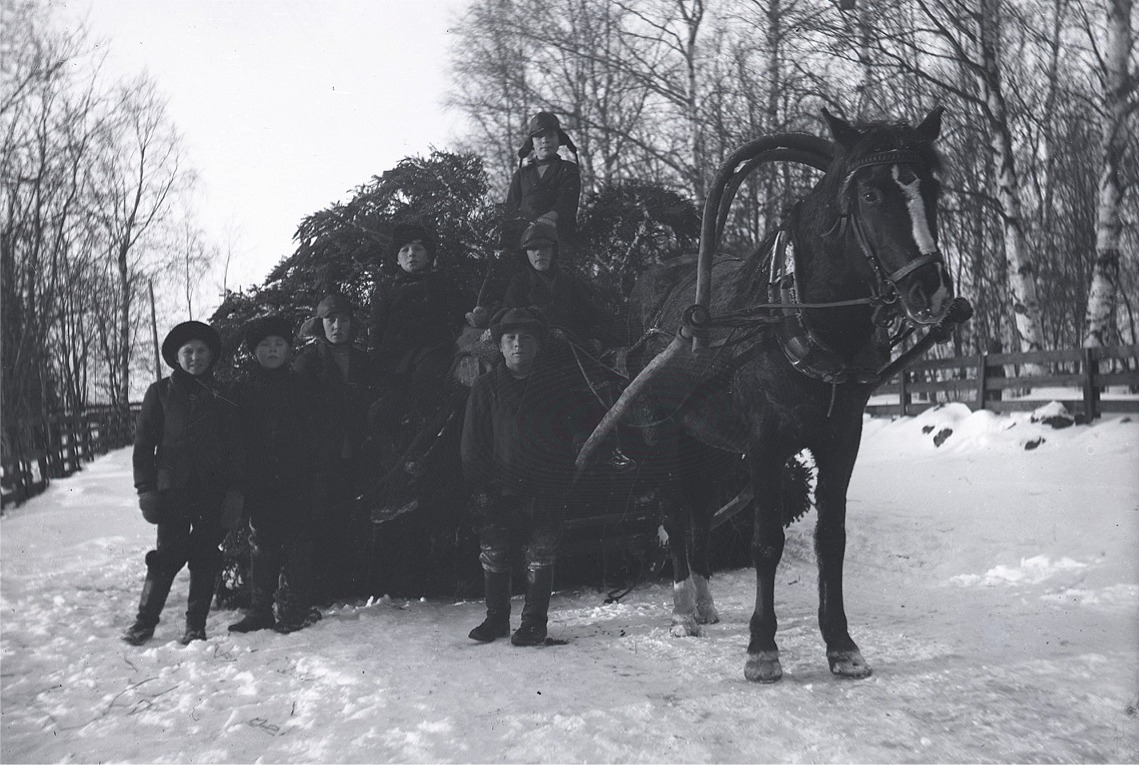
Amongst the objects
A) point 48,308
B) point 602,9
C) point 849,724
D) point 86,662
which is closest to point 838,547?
point 849,724

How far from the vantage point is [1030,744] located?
2678mm

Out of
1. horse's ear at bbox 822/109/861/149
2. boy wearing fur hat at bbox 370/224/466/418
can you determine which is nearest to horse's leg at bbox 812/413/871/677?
horse's ear at bbox 822/109/861/149

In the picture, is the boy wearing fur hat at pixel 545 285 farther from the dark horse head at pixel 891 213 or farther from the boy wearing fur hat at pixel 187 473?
the dark horse head at pixel 891 213

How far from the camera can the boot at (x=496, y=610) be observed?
436 cm

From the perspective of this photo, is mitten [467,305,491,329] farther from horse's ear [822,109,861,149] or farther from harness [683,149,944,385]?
horse's ear [822,109,861,149]

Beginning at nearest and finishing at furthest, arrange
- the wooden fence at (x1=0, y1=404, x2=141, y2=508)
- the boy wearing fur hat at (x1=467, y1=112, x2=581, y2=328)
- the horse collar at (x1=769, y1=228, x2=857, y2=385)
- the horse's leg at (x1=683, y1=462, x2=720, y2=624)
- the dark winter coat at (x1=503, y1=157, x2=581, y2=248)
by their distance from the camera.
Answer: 1. the horse collar at (x1=769, y1=228, x2=857, y2=385)
2. the horse's leg at (x1=683, y1=462, x2=720, y2=624)
3. the boy wearing fur hat at (x1=467, y1=112, x2=581, y2=328)
4. the dark winter coat at (x1=503, y1=157, x2=581, y2=248)
5. the wooden fence at (x1=0, y1=404, x2=141, y2=508)

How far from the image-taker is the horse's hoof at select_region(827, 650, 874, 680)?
338 centimetres

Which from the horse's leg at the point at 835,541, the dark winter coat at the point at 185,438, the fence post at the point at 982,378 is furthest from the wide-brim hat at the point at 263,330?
the fence post at the point at 982,378

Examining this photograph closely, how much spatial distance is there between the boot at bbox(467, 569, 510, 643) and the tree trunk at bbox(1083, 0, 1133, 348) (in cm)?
887

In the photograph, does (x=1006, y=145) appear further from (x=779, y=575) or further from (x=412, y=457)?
(x=412, y=457)

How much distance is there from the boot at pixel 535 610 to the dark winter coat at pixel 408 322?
1804 millimetres

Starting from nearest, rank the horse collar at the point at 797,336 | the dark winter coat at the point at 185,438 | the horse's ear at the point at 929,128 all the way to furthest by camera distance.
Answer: the horse's ear at the point at 929,128 < the horse collar at the point at 797,336 < the dark winter coat at the point at 185,438

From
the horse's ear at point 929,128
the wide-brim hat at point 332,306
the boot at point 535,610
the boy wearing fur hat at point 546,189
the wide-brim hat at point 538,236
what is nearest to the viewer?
the horse's ear at point 929,128

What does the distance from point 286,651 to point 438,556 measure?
1.22 m
